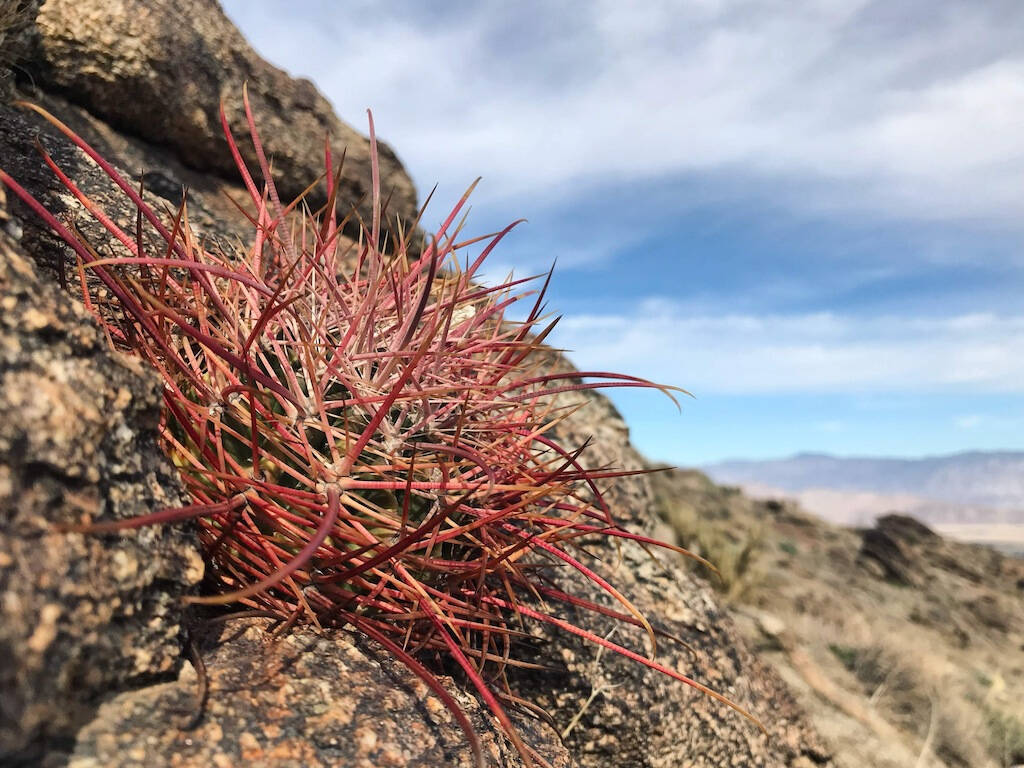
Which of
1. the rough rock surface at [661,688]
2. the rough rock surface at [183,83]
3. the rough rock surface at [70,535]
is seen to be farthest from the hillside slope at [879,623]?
the rough rock surface at [183,83]

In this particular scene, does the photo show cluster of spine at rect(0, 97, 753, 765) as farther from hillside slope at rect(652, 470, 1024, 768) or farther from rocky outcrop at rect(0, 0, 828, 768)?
hillside slope at rect(652, 470, 1024, 768)

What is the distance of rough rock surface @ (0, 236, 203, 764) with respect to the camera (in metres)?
0.91

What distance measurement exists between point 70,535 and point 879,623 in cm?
895

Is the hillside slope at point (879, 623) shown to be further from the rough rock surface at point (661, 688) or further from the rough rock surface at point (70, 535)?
the rough rock surface at point (70, 535)

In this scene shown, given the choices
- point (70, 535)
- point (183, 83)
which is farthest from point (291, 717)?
point (183, 83)

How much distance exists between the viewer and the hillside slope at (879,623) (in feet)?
13.8

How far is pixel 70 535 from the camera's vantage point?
3.28 ft

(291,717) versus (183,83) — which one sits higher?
(183,83)

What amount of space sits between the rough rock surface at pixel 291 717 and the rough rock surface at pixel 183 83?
1.47 m

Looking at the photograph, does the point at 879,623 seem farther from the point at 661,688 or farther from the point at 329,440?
the point at 329,440

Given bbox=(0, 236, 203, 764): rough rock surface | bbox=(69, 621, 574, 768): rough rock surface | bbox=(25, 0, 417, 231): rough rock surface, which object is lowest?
bbox=(69, 621, 574, 768): rough rock surface

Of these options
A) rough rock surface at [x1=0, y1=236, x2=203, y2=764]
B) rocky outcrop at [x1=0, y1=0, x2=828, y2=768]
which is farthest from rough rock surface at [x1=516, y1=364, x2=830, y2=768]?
rough rock surface at [x1=0, y1=236, x2=203, y2=764]

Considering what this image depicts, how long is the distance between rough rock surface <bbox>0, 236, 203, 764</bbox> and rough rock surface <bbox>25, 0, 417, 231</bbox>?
132cm

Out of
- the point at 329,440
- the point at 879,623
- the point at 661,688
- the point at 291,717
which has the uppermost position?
the point at 879,623
